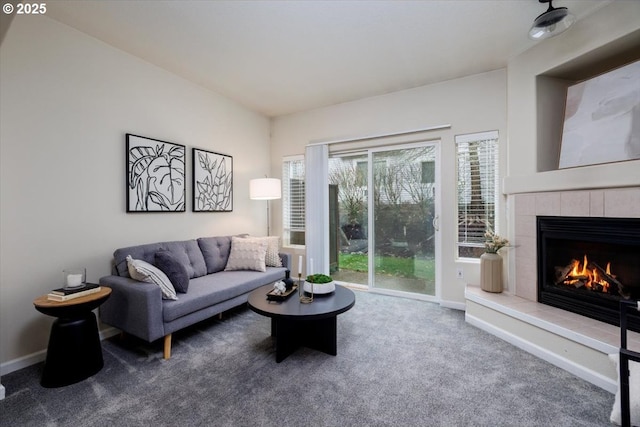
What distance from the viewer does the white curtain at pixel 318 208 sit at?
412 cm

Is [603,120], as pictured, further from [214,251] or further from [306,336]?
[214,251]

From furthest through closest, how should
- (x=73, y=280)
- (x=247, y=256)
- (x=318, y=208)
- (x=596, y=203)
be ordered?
(x=318, y=208)
(x=247, y=256)
(x=596, y=203)
(x=73, y=280)

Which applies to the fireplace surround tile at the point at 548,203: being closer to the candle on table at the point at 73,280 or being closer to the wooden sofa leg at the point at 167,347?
the wooden sofa leg at the point at 167,347

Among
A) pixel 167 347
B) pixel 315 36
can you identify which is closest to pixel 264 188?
pixel 315 36

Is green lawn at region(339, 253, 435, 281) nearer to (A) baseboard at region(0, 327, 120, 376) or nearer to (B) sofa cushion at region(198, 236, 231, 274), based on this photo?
(B) sofa cushion at region(198, 236, 231, 274)

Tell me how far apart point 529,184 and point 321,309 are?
2.33 m

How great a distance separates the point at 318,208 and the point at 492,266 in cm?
233

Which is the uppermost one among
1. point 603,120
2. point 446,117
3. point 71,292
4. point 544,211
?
point 446,117

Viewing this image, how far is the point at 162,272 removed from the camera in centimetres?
239

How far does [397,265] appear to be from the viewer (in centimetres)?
379

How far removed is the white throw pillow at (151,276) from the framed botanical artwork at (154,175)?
2.46ft

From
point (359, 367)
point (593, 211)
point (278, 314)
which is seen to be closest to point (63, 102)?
point (278, 314)

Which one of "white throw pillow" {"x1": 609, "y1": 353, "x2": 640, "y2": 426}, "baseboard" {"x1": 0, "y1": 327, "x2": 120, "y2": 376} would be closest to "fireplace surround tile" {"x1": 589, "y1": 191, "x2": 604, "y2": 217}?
"white throw pillow" {"x1": 609, "y1": 353, "x2": 640, "y2": 426}

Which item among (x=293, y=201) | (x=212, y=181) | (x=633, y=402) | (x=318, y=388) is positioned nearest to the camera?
(x=633, y=402)
